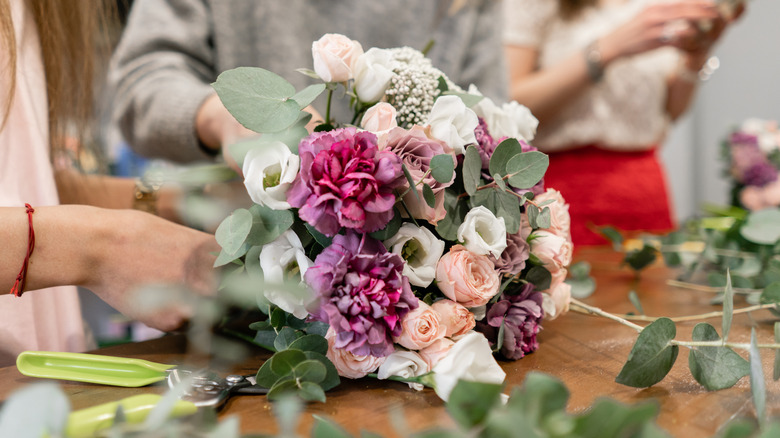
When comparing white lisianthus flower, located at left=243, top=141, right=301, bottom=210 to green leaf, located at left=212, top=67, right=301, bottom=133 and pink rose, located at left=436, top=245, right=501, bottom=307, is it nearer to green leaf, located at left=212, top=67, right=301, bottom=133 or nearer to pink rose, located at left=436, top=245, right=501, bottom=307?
green leaf, located at left=212, top=67, right=301, bottom=133

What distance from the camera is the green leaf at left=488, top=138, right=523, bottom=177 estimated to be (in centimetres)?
45

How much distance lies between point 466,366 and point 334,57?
26 cm

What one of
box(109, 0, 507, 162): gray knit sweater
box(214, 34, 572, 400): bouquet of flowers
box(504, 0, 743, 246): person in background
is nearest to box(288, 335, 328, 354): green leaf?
box(214, 34, 572, 400): bouquet of flowers

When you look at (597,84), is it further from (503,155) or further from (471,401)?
(471,401)

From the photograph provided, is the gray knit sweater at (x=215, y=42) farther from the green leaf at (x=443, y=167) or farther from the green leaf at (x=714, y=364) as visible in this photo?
the green leaf at (x=714, y=364)

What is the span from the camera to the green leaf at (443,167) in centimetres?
40

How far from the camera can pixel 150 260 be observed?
52 centimetres

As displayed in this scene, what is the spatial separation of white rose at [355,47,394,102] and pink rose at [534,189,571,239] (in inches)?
6.8

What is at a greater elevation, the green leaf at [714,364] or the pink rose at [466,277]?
the pink rose at [466,277]

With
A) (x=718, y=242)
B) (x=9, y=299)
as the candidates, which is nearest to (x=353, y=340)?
(x=9, y=299)

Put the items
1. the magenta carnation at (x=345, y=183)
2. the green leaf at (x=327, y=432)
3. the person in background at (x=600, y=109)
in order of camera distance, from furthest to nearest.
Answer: the person in background at (x=600, y=109) < the magenta carnation at (x=345, y=183) < the green leaf at (x=327, y=432)

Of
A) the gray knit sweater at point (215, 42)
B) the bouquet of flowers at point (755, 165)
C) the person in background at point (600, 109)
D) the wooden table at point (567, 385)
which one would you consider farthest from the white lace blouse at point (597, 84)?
the wooden table at point (567, 385)

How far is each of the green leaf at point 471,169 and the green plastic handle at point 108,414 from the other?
0.26 metres

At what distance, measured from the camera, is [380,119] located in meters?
0.44
